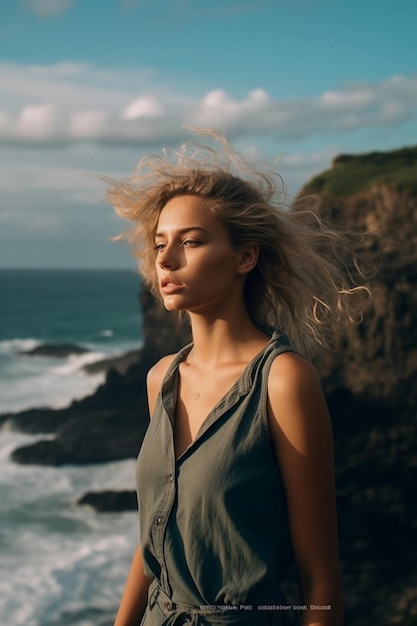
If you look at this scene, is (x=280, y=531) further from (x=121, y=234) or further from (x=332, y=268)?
(x=121, y=234)

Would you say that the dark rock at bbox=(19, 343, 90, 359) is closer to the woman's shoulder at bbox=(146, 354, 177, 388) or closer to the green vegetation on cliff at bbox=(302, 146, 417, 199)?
the green vegetation on cliff at bbox=(302, 146, 417, 199)

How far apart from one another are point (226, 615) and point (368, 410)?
26696 mm

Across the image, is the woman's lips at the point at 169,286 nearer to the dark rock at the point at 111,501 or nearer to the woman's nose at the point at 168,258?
the woman's nose at the point at 168,258

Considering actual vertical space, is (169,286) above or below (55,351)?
above

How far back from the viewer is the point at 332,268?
3207 mm

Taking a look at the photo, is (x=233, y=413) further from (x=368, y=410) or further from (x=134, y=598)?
(x=368, y=410)

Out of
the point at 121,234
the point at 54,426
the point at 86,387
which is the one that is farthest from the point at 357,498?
the point at 86,387

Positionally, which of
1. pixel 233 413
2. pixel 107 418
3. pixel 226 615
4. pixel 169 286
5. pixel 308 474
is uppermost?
pixel 169 286

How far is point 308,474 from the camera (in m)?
2.71

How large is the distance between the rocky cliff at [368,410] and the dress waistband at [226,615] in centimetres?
1334

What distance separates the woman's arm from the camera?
319 cm

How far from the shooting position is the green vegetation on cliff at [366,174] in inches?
1303

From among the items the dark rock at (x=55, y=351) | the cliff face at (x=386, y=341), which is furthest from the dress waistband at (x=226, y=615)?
the dark rock at (x=55, y=351)

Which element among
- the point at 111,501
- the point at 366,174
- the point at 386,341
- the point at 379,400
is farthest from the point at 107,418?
the point at 366,174
